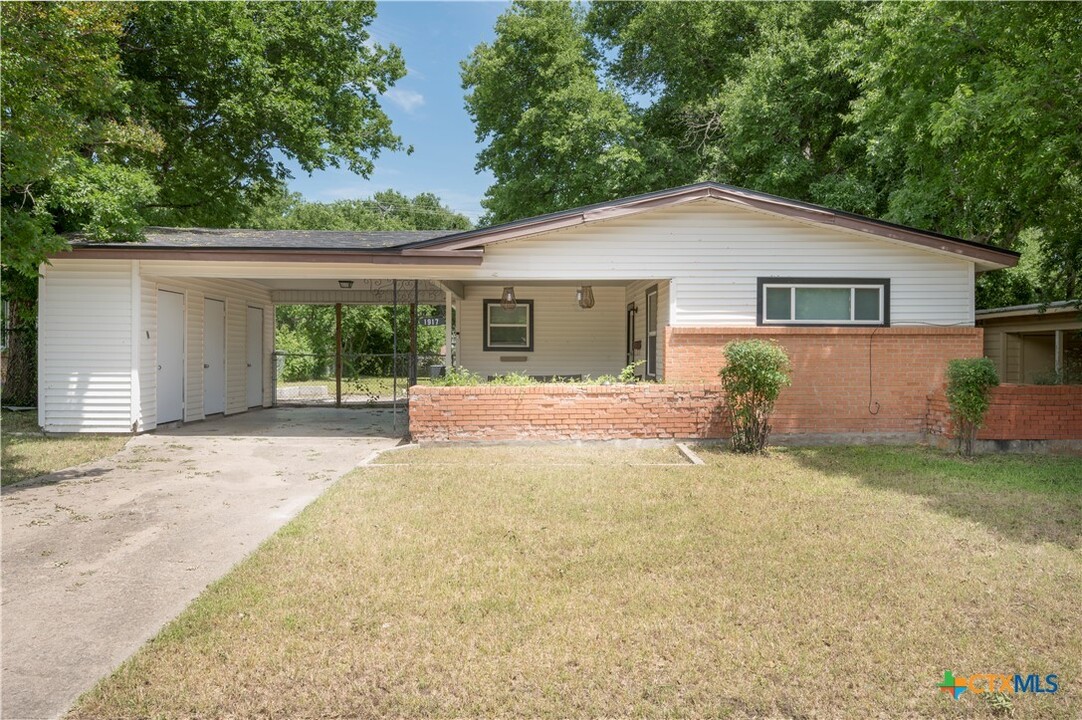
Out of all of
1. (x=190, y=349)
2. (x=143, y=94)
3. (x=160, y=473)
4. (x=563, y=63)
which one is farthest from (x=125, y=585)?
(x=563, y=63)

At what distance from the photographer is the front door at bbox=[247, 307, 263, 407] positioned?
49.6 ft

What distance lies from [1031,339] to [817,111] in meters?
8.71

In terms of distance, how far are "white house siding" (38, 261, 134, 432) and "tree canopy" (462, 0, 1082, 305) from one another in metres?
12.8

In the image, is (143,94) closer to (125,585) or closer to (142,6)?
(142,6)

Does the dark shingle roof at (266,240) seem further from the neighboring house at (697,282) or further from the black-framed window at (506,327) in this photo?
the black-framed window at (506,327)

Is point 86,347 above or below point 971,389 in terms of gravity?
above

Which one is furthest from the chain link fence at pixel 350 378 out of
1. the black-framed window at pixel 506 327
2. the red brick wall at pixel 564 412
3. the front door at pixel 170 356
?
the red brick wall at pixel 564 412

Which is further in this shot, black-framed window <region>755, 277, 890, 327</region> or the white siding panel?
the white siding panel

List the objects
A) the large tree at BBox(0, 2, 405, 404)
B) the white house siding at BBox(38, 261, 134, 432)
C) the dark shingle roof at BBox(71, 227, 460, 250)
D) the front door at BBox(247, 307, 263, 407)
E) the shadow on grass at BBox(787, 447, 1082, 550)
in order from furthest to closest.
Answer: the front door at BBox(247, 307, 263, 407) → the white house siding at BBox(38, 261, 134, 432) → the dark shingle roof at BBox(71, 227, 460, 250) → the large tree at BBox(0, 2, 405, 404) → the shadow on grass at BBox(787, 447, 1082, 550)

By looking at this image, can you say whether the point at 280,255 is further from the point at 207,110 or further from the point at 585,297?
the point at 207,110

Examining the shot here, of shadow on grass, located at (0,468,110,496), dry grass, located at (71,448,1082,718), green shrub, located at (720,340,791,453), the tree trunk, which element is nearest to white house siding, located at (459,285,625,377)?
green shrub, located at (720,340,791,453)

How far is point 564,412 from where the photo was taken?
30.2 feet

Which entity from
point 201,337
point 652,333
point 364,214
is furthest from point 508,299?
point 364,214

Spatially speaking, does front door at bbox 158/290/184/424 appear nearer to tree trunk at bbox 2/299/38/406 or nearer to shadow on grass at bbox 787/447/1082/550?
tree trunk at bbox 2/299/38/406
